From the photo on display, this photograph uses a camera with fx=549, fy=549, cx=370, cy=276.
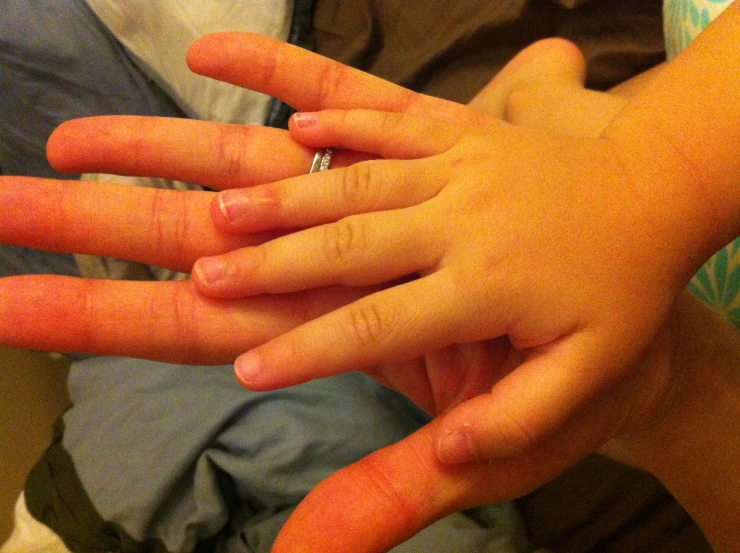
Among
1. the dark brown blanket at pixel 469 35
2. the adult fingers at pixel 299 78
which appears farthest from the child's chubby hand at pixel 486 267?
the dark brown blanket at pixel 469 35

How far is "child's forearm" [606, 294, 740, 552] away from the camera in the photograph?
59cm

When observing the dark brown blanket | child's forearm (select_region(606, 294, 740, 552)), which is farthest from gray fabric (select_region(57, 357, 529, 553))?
the dark brown blanket

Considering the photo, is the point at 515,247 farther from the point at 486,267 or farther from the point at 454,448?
the point at 454,448

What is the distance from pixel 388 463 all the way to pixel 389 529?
0.05m

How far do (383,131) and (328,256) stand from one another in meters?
0.15

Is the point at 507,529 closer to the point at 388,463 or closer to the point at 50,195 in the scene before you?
the point at 388,463

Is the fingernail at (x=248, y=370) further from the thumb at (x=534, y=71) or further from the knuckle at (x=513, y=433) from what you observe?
the thumb at (x=534, y=71)

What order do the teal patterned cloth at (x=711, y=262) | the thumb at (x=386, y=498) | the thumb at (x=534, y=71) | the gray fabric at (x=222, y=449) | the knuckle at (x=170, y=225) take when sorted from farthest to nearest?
the thumb at (x=534, y=71) < the gray fabric at (x=222, y=449) < the teal patterned cloth at (x=711, y=262) < the knuckle at (x=170, y=225) < the thumb at (x=386, y=498)

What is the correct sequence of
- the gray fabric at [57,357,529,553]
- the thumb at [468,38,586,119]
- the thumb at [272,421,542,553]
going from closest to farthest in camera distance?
the thumb at [272,421,542,553] → the gray fabric at [57,357,529,553] → the thumb at [468,38,586,119]

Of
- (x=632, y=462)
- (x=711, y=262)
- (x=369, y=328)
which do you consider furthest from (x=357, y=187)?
(x=632, y=462)

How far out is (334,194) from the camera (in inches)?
19.2

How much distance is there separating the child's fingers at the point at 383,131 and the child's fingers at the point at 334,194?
4 centimetres

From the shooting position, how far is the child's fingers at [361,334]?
17.0 inches

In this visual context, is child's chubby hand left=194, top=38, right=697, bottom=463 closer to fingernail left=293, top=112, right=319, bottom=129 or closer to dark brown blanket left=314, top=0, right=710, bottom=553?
fingernail left=293, top=112, right=319, bottom=129
